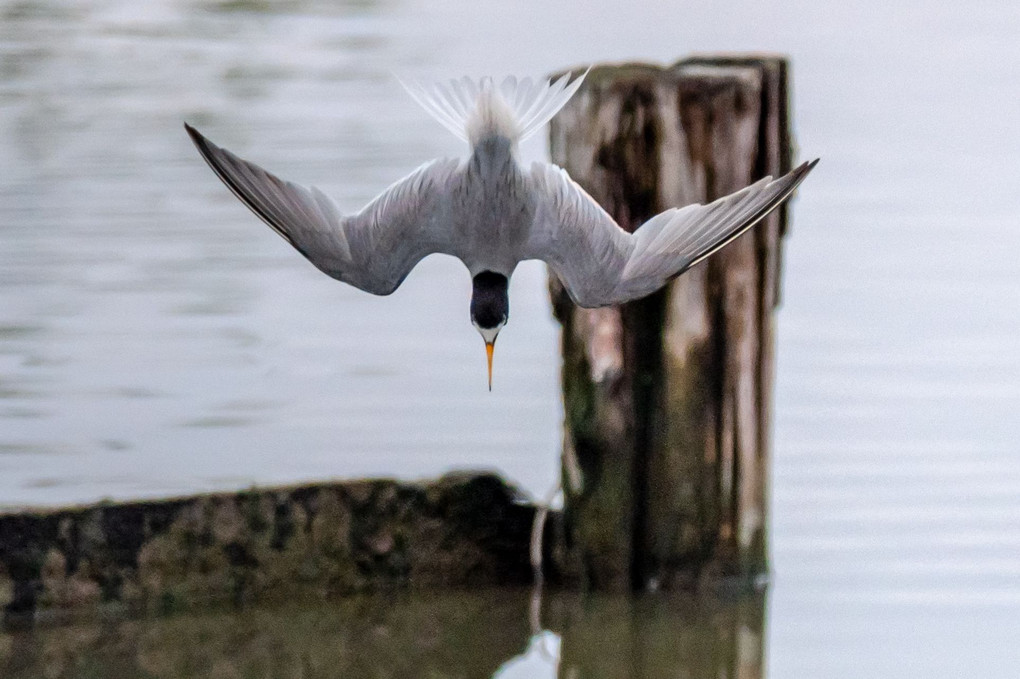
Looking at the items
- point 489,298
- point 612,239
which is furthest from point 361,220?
point 612,239

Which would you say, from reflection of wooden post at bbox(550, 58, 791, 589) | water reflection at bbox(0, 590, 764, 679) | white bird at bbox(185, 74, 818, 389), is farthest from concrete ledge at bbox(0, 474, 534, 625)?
white bird at bbox(185, 74, 818, 389)

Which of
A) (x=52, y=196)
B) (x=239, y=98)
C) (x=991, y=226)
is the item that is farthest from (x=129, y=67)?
(x=991, y=226)

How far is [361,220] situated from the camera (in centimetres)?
479

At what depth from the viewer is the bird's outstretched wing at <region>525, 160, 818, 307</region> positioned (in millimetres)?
4645

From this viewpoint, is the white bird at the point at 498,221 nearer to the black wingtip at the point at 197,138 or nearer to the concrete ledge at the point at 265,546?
the black wingtip at the point at 197,138

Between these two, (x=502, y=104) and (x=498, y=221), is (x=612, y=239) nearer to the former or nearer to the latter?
(x=498, y=221)

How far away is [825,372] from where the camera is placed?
7.49 meters

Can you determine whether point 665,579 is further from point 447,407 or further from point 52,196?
point 52,196

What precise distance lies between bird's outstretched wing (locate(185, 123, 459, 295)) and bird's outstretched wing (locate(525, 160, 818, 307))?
0.28 metres

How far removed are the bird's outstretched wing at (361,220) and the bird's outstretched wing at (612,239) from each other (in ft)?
0.92

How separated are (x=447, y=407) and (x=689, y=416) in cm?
205

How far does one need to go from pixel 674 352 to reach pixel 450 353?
2738mm

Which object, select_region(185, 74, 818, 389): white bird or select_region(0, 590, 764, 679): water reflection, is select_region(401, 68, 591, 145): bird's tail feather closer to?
select_region(185, 74, 818, 389): white bird

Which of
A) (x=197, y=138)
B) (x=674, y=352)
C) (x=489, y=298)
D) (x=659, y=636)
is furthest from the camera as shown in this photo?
(x=659, y=636)
